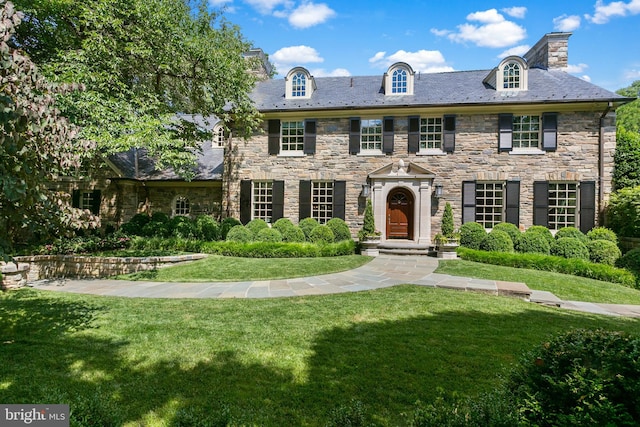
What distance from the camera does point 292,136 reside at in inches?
588

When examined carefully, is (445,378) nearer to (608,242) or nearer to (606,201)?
(608,242)

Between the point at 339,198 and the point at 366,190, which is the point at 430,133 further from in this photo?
the point at 339,198

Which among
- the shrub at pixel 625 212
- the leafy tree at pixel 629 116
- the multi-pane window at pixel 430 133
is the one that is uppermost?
the leafy tree at pixel 629 116

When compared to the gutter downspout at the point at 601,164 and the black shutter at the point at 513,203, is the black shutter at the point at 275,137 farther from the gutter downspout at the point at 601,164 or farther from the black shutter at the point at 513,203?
the gutter downspout at the point at 601,164

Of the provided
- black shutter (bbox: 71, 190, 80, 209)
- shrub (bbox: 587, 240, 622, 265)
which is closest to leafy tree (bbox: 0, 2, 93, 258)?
black shutter (bbox: 71, 190, 80, 209)

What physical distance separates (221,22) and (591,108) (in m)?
16.2

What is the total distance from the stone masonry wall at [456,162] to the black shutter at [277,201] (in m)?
0.24

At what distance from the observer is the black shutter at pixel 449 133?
13562mm

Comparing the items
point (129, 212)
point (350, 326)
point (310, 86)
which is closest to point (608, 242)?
point (350, 326)

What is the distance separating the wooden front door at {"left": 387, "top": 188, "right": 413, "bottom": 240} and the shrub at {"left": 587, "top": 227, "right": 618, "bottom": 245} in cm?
674

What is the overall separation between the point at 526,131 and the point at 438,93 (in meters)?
4.08

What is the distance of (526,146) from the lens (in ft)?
44.0

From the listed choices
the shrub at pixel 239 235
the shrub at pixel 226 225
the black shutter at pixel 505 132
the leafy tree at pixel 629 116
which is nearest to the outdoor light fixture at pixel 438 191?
the black shutter at pixel 505 132

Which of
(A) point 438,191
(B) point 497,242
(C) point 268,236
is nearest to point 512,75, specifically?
(A) point 438,191
